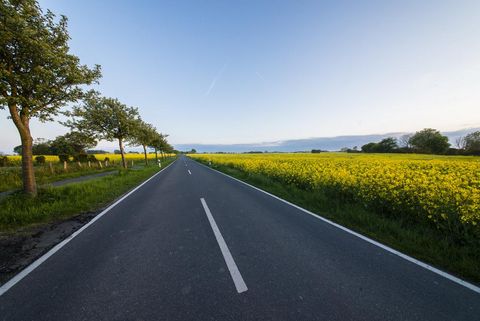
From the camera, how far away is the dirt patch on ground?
3309 millimetres

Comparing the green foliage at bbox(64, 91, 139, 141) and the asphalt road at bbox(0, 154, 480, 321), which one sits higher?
the green foliage at bbox(64, 91, 139, 141)

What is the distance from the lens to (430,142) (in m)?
69.3

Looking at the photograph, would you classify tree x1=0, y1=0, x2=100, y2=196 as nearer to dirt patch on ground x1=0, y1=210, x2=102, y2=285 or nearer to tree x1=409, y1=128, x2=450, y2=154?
dirt patch on ground x1=0, y1=210, x2=102, y2=285

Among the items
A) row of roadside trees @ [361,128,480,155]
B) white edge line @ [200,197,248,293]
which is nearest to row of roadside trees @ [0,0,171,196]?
white edge line @ [200,197,248,293]

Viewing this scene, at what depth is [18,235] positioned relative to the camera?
4.56 m

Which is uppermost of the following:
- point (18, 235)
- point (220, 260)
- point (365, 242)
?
point (18, 235)

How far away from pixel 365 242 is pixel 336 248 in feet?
2.66

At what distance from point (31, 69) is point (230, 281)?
8919 mm

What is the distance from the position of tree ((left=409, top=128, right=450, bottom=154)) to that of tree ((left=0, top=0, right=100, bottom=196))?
92.5 meters

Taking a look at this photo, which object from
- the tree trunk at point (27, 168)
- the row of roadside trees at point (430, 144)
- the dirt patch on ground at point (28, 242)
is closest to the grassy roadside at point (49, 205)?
the tree trunk at point (27, 168)

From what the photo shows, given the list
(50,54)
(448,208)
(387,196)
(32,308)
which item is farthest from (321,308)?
(50,54)

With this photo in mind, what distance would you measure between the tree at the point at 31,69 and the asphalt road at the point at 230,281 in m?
5.41

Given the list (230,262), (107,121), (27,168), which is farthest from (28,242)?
(107,121)

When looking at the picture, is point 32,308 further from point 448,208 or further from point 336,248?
point 448,208
